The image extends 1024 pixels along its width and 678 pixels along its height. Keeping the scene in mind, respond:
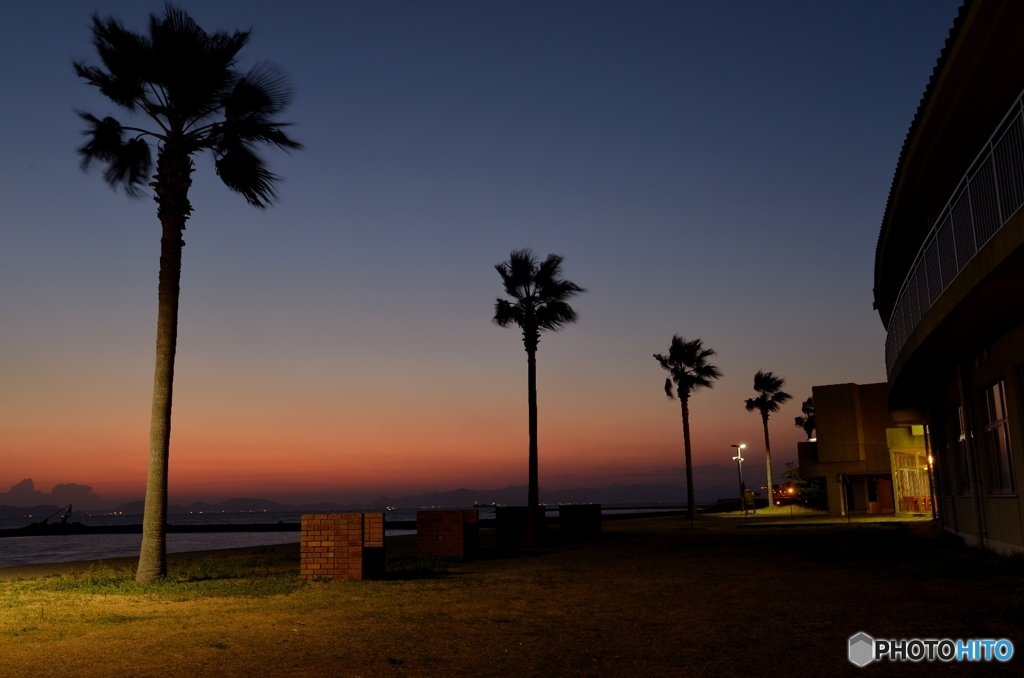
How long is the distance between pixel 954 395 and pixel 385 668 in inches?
627

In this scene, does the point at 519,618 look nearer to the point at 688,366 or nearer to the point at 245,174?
the point at 245,174

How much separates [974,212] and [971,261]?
0.76 m

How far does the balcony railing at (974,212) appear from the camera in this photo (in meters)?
9.66

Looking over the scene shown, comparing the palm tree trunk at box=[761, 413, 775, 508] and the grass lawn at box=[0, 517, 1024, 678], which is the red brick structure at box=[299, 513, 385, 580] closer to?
the grass lawn at box=[0, 517, 1024, 678]

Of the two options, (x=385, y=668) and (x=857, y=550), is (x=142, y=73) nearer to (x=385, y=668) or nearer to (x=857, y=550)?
(x=385, y=668)

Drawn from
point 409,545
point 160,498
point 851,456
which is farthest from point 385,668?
point 851,456

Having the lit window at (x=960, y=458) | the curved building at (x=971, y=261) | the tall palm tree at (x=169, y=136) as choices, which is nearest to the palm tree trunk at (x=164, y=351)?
the tall palm tree at (x=169, y=136)

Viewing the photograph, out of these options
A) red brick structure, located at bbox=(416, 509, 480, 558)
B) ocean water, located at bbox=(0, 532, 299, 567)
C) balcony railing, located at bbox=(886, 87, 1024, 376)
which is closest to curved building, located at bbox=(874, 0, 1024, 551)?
balcony railing, located at bbox=(886, 87, 1024, 376)

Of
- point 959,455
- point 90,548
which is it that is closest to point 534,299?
point 959,455

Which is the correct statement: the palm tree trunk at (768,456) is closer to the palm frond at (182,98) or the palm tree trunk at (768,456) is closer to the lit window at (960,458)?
the lit window at (960,458)

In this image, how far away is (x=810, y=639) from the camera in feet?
27.9

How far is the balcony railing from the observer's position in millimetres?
9664

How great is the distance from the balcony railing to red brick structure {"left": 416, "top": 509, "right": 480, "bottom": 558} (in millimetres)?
10233

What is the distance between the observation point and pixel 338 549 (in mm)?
14477
